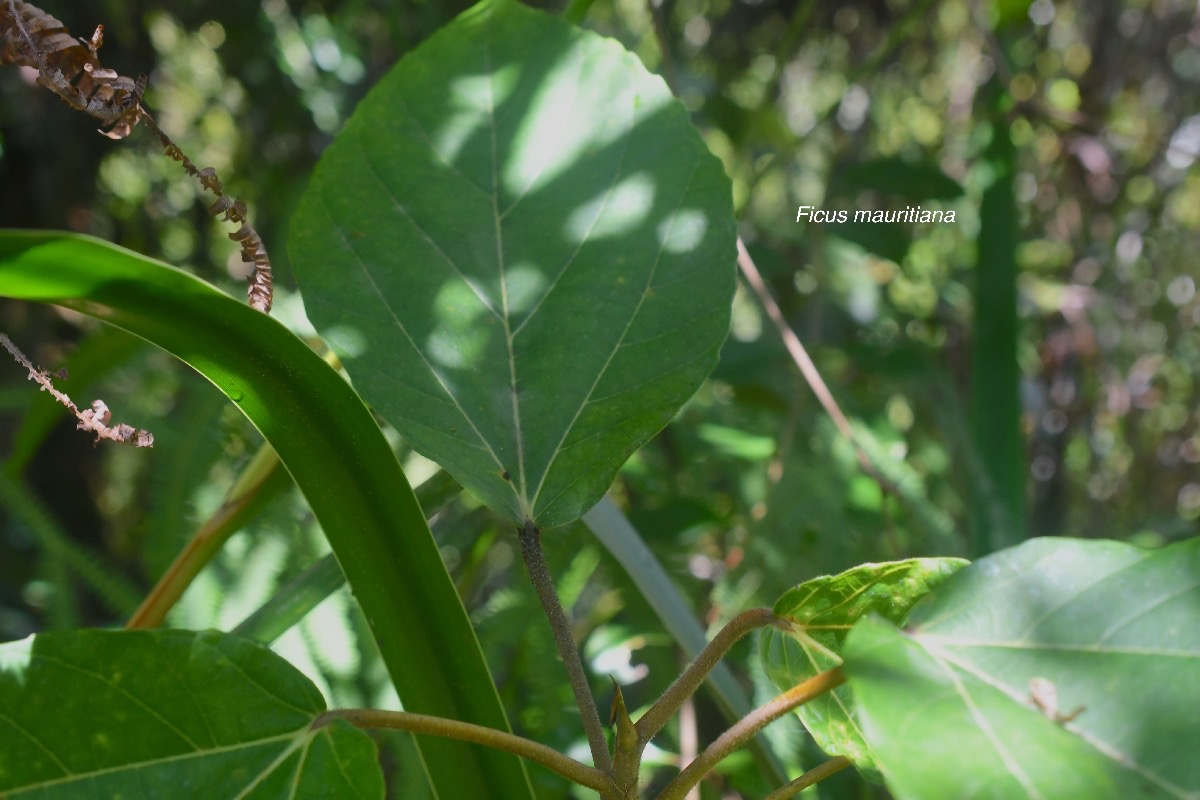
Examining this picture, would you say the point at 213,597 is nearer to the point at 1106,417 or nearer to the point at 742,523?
the point at 742,523

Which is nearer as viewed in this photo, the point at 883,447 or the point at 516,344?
the point at 516,344

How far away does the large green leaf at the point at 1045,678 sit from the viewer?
0.68ft

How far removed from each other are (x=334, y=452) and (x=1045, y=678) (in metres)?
0.20

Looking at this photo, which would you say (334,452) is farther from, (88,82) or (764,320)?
(764,320)

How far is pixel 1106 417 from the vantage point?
6.18ft

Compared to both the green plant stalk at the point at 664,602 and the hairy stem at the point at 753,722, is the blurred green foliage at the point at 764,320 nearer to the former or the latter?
the green plant stalk at the point at 664,602

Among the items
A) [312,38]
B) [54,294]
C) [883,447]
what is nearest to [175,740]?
[54,294]

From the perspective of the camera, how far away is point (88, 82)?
30cm

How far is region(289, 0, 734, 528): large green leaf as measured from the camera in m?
0.32

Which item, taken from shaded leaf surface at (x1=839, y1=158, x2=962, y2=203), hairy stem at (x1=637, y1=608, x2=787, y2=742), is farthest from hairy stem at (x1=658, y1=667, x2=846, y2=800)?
shaded leaf surface at (x1=839, y1=158, x2=962, y2=203)

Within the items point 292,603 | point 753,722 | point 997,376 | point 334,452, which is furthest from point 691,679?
point 997,376

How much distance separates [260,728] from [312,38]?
1.38 metres

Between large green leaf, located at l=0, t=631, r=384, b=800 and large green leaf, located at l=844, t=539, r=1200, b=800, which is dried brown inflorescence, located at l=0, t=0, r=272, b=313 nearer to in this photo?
large green leaf, located at l=0, t=631, r=384, b=800

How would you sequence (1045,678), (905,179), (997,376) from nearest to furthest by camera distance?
(1045,678)
(997,376)
(905,179)
